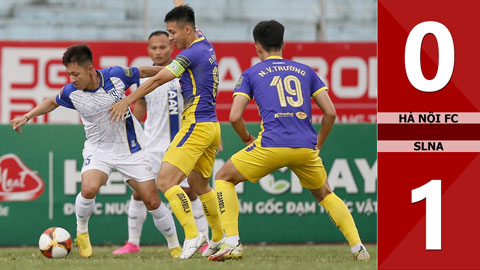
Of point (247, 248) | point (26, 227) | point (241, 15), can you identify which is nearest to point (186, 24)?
point (247, 248)

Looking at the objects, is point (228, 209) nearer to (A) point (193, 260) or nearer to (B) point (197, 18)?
(A) point (193, 260)

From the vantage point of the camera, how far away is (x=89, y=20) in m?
13.9

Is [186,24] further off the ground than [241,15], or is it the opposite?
[241,15]

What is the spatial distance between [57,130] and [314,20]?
5160 millimetres

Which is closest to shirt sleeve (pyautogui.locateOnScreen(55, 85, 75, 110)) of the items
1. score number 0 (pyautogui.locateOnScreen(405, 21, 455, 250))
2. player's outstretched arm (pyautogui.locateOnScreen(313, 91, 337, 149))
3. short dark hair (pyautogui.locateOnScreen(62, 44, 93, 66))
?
short dark hair (pyautogui.locateOnScreen(62, 44, 93, 66))

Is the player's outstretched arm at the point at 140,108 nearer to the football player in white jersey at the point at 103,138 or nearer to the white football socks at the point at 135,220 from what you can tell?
the white football socks at the point at 135,220

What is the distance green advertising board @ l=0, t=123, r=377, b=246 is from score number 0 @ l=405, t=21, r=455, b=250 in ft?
16.1

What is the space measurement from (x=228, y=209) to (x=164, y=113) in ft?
7.79

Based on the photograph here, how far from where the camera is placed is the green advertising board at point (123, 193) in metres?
10.3

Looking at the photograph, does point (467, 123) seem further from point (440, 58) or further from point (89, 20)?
point (89, 20)

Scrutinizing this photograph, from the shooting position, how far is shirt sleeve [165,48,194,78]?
7.69m

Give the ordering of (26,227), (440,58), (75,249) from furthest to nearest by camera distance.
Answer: (26,227)
(75,249)
(440,58)

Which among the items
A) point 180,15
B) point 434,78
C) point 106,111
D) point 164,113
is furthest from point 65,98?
point 434,78

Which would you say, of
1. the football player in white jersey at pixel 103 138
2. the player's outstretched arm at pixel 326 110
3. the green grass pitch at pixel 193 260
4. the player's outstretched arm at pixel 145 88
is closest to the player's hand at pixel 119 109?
the player's outstretched arm at pixel 145 88
